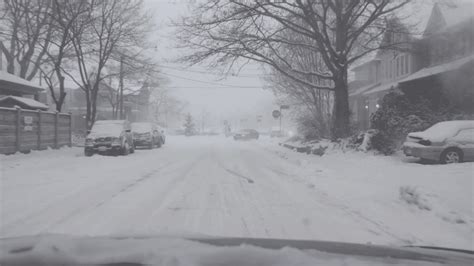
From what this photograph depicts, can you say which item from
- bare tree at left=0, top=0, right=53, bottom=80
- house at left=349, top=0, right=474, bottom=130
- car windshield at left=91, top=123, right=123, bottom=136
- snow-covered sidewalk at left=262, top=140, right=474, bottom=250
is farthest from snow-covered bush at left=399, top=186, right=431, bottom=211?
bare tree at left=0, top=0, right=53, bottom=80

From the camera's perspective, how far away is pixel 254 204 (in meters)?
7.27

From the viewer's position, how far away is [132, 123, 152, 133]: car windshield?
26.2m

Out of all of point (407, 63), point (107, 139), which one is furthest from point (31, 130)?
point (407, 63)

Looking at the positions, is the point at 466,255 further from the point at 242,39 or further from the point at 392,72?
the point at 392,72

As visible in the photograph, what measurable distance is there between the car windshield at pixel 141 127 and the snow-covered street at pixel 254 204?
13940 millimetres

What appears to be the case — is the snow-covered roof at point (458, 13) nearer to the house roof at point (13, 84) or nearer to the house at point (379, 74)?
the house at point (379, 74)

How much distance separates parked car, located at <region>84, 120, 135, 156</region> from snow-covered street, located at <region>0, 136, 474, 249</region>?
262 inches

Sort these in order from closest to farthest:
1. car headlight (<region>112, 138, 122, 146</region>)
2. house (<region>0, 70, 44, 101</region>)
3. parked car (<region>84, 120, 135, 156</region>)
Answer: parked car (<region>84, 120, 135, 156</region>), car headlight (<region>112, 138, 122, 146</region>), house (<region>0, 70, 44, 101</region>)

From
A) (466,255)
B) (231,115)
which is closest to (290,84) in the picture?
(466,255)

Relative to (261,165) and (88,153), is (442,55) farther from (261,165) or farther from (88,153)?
(88,153)

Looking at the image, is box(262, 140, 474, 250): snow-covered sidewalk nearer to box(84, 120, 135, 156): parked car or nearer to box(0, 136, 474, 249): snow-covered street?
box(0, 136, 474, 249): snow-covered street

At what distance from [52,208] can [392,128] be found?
1338 cm

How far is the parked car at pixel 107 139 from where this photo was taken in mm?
18938

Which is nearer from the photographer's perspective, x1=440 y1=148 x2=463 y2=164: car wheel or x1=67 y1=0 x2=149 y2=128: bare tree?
x1=440 y1=148 x2=463 y2=164: car wheel
